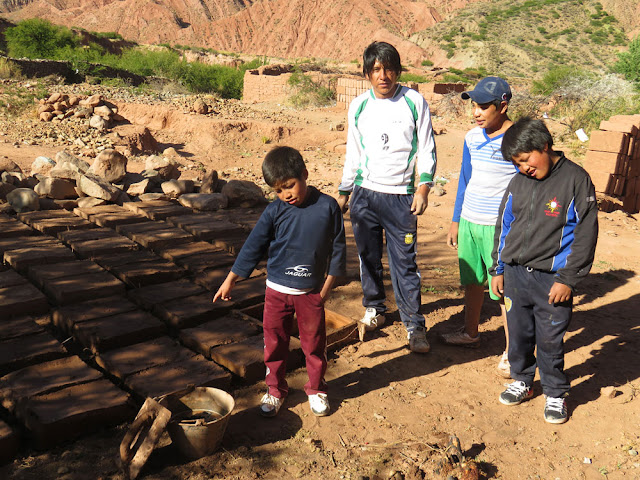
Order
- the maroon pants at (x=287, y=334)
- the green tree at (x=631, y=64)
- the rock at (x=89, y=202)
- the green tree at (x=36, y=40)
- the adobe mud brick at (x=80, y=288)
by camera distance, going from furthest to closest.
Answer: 1. the green tree at (x=36, y=40)
2. the green tree at (x=631, y=64)
3. the rock at (x=89, y=202)
4. the adobe mud brick at (x=80, y=288)
5. the maroon pants at (x=287, y=334)

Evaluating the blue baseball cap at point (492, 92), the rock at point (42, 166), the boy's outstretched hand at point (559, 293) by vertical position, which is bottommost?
the rock at point (42, 166)

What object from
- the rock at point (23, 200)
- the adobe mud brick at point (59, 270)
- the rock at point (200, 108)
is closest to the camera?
the adobe mud brick at point (59, 270)

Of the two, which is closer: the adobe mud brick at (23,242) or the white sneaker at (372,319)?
the white sneaker at (372,319)

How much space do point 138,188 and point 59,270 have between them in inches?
94.1

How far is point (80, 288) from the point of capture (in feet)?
12.2

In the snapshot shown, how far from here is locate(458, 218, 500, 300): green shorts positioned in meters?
3.26

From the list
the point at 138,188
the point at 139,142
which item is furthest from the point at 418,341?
the point at 139,142

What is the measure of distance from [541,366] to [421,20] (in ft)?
186

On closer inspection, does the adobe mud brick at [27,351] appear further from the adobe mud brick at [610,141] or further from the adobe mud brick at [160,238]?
the adobe mud brick at [610,141]

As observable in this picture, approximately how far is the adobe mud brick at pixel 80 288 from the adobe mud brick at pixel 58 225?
1194 mm

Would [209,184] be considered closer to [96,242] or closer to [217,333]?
[96,242]

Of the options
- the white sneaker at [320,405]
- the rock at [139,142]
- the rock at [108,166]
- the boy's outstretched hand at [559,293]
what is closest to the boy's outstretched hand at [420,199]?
the boy's outstretched hand at [559,293]

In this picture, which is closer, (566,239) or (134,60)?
(566,239)

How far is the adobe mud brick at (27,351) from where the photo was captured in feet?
9.73
